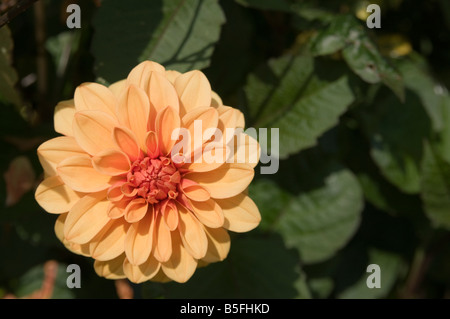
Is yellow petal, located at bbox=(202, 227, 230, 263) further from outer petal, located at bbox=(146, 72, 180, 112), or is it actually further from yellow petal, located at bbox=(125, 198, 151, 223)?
outer petal, located at bbox=(146, 72, 180, 112)

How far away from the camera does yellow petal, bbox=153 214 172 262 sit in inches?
32.1

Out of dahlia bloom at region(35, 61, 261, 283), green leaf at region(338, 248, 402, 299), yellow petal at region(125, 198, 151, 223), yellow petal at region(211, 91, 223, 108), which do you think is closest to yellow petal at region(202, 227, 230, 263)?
dahlia bloom at region(35, 61, 261, 283)

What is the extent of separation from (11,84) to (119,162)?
14.6 inches

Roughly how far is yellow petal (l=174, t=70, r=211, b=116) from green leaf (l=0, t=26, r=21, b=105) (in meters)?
0.36

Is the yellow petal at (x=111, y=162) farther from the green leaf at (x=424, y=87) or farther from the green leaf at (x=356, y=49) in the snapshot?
the green leaf at (x=424, y=87)

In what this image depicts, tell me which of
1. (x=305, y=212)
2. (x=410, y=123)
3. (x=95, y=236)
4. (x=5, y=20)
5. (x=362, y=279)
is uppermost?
(x=5, y=20)

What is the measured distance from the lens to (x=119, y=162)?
33.3 inches

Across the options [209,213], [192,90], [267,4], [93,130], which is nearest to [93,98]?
[93,130]

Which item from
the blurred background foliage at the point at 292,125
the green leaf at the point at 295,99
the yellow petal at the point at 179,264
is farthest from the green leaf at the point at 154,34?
the yellow petal at the point at 179,264

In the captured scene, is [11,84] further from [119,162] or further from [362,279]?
[362,279]

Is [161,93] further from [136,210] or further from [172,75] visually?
[136,210]

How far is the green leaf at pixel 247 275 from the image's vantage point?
1.11m

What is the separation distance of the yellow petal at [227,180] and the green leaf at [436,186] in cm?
57

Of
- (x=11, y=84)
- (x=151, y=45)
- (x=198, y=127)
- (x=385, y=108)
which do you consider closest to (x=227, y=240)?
(x=198, y=127)
